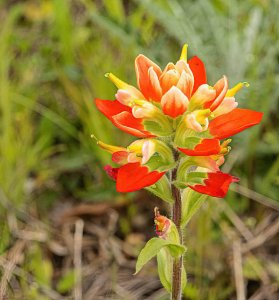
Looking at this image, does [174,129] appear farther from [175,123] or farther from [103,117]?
[103,117]

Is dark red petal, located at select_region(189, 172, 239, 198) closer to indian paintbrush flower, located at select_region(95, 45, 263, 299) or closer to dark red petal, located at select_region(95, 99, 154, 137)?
indian paintbrush flower, located at select_region(95, 45, 263, 299)

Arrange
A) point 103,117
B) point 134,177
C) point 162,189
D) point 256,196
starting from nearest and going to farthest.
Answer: point 134,177, point 162,189, point 256,196, point 103,117

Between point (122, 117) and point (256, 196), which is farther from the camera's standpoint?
point (256, 196)

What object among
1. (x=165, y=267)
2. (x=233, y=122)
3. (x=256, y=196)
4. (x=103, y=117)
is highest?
(x=233, y=122)

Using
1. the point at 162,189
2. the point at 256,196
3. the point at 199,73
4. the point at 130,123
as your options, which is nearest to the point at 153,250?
the point at 162,189

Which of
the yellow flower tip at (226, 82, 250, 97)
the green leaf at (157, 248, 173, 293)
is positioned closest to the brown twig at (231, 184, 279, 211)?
the green leaf at (157, 248, 173, 293)

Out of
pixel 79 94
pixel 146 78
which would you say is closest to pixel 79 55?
pixel 79 94

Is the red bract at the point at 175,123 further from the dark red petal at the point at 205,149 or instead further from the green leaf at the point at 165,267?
the green leaf at the point at 165,267

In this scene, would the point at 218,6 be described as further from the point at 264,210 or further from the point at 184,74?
the point at 184,74
